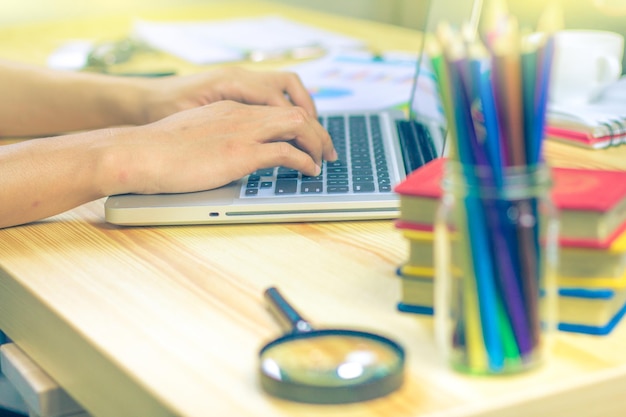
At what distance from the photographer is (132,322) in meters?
0.69

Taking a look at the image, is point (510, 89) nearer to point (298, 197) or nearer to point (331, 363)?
point (331, 363)

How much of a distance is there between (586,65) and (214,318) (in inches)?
28.0

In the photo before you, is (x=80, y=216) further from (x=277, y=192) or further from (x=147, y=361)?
(x=147, y=361)

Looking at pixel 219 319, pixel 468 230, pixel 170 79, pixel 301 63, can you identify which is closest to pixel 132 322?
pixel 219 319

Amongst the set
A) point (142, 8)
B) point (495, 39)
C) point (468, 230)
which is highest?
point (495, 39)

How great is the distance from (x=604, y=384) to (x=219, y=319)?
0.27 m

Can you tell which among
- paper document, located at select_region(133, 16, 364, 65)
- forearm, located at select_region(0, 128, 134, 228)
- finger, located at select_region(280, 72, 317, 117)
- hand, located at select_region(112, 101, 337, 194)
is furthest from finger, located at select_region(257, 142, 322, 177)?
paper document, located at select_region(133, 16, 364, 65)

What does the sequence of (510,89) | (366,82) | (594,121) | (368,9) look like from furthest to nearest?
1. (368,9)
2. (366,82)
3. (594,121)
4. (510,89)

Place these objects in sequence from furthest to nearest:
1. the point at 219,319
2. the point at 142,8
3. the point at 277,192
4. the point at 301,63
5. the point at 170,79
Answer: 1. the point at 142,8
2. the point at 301,63
3. the point at 170,79
4. the point at 277,192
5. the point at 219,319

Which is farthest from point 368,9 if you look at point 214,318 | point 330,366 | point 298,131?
point 330,366

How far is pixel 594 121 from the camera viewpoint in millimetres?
1136

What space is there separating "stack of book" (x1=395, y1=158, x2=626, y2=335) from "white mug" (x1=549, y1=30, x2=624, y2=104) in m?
0.54

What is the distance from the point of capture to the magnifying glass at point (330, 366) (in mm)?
560

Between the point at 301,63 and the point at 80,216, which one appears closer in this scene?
the point at 80,216
